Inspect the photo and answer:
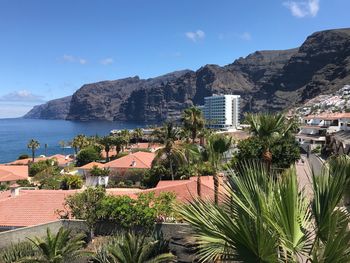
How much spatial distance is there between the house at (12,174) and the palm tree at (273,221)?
4977 centimetres

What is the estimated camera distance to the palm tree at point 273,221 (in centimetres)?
412

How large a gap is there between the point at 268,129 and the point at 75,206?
39.2ft

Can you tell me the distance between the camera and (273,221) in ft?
14.6

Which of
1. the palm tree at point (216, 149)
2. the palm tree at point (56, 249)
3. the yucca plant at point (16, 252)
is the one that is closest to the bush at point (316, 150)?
the palm tree at point (216, 149)

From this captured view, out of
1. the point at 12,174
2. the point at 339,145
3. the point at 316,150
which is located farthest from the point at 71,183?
the point at 316,150

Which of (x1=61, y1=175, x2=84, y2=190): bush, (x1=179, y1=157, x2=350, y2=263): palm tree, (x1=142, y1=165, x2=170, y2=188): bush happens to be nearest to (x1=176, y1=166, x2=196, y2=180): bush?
(x1=142, y1=165, x2=170, y2=188): bush

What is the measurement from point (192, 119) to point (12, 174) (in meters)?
24.8

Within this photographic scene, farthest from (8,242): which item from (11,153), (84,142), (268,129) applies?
(11,153)

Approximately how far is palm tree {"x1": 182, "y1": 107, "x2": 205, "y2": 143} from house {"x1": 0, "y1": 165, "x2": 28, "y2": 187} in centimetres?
2240

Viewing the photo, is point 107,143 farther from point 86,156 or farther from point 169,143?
point 169,143

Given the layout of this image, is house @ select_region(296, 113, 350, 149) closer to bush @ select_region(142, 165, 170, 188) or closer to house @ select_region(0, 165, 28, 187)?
bush @ select_region(142, 165, 170, 188)

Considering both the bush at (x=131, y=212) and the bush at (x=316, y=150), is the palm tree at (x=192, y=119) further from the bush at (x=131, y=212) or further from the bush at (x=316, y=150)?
the bush at (x=131, y=212)

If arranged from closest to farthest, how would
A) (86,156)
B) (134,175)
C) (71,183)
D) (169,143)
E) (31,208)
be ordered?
(31,208) → (169,143) → (71,183) → (134,175) → (86,156)

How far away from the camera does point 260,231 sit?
13.4 ft
